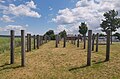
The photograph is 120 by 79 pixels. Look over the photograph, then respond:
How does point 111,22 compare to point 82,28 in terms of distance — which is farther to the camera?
point 82,28

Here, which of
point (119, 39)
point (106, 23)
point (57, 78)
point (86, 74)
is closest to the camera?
point (57, 78)

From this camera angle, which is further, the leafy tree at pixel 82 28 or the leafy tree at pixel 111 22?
the leafy tree at pixel 82 28

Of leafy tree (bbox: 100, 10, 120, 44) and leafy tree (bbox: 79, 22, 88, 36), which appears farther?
leafy tree (bbox: 79, 22, 88, 36)

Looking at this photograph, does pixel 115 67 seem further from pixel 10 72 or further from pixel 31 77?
pixel 10 72

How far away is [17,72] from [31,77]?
3.69ft

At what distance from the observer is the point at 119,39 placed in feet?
258

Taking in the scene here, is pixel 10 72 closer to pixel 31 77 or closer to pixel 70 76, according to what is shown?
pixel 31 77

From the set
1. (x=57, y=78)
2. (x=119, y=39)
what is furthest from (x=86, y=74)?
(x=119, y=39)

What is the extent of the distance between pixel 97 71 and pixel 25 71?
3.16 metres

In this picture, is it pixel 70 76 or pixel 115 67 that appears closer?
pixel 70 76

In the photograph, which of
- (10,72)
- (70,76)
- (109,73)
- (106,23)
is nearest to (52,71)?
(70,76)

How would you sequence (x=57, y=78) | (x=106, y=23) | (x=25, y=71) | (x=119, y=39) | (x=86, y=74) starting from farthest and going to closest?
(x=119, y=39) → (x=106, y=23) → (x=25, y=71) → (x=86, y=74) → (x=57, y=78)

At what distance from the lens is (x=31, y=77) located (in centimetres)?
906

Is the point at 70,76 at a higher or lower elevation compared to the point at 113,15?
lower
